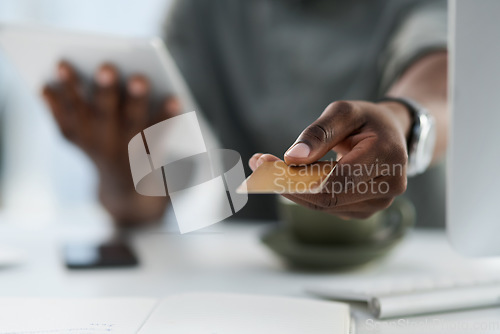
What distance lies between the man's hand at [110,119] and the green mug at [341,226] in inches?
7.0

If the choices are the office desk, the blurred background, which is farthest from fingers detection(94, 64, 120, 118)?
the blurred background

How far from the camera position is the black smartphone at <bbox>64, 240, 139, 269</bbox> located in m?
0.50

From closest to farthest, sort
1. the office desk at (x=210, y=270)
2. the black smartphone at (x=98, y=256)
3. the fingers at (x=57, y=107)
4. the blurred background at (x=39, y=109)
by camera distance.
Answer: the office desk at (x=210, y=270) < the black smartphone at (x=98, y=256) < the fingers at (x=57, y=107) < the blurred background at (x=39, y=109)

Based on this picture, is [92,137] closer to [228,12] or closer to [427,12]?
[228,12]

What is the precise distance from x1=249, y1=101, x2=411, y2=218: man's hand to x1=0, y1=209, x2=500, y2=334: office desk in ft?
0.31

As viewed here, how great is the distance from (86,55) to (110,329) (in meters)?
0.36

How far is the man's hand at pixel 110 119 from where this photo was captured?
0.59 metres

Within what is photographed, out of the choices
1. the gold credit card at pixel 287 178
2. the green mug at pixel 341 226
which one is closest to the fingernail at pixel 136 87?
the green mug at pixel 341 226

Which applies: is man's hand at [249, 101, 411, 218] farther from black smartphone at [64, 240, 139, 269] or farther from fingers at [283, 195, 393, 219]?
black smartphone at [64, 240, 139, 269]

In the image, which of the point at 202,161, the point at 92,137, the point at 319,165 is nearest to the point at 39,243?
the point at 92,137

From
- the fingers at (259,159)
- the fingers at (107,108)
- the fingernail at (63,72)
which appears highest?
the fingernail at (63,72)

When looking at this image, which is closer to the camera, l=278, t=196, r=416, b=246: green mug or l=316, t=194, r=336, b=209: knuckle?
l=316, t=194, r=336, b=209: knuckle

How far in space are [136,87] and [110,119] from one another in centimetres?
11

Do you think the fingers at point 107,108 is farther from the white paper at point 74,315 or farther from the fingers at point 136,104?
the white paper at point 74,315
